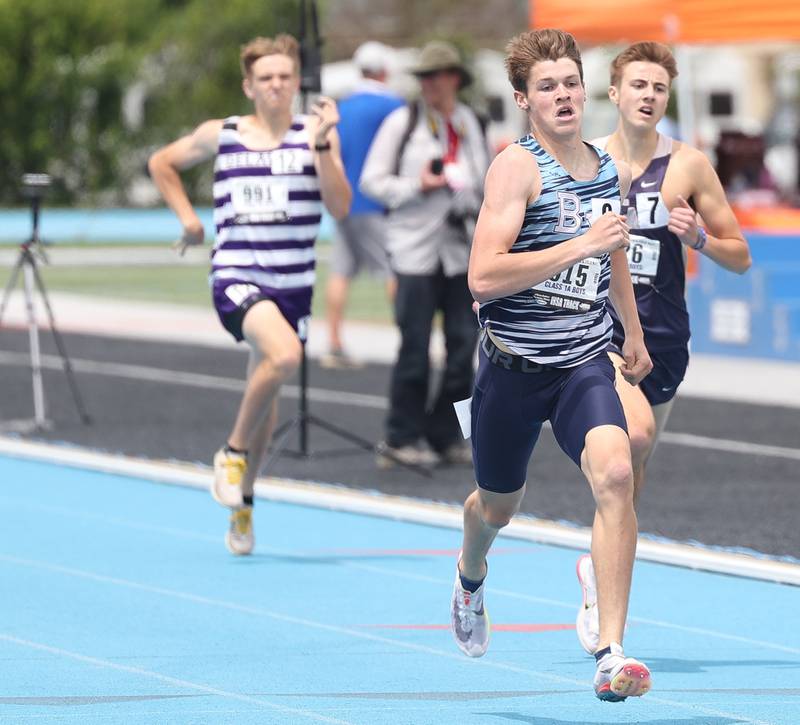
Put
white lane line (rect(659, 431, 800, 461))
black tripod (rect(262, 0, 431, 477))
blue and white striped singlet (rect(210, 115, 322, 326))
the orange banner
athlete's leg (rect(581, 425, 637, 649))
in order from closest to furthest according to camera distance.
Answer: athlete's leg (rect(581, 425, 637, 649)) → blue and white striped singlet (rect(210, 115, 322, 326)) → black tripod (rect(262, 0, 431, 477)) → white lane line (rect(659, 431, 800, 461)) → the orange banner

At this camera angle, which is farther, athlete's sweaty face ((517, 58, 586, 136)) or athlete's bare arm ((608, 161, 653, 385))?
athlete's bare arm ((608, 161, 653, 385))

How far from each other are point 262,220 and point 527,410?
293 cm

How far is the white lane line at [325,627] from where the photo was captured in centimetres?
580

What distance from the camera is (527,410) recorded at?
580 centimetres

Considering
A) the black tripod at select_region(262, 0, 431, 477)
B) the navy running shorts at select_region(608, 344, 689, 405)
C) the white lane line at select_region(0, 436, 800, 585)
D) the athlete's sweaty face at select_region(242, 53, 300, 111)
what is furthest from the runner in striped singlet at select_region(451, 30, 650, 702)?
the black tripod at select_region(262, 0, 431, 477)

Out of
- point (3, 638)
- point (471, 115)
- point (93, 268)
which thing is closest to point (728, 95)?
point (93, 268)

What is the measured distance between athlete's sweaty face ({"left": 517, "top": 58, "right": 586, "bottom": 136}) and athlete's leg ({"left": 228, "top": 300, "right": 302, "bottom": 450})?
2717 millimetres

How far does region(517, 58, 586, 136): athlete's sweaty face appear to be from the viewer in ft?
18.4

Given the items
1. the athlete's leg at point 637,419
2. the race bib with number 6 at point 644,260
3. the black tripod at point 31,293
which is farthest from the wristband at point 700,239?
the black tripod at point 31,293

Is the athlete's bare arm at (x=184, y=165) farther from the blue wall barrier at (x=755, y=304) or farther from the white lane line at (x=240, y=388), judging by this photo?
the blue wall barrier at (x=755, y=304)

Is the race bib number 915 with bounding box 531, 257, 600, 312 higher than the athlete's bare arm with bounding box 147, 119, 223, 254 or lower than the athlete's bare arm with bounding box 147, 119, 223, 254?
higher

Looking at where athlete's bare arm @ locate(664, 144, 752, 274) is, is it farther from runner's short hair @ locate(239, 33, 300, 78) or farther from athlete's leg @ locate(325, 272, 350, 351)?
athlete's leg @ locate(325, 272, 350, 351)

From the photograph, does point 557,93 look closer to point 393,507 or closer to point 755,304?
point 393,507

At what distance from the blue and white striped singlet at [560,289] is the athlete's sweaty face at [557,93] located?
0.33ft
